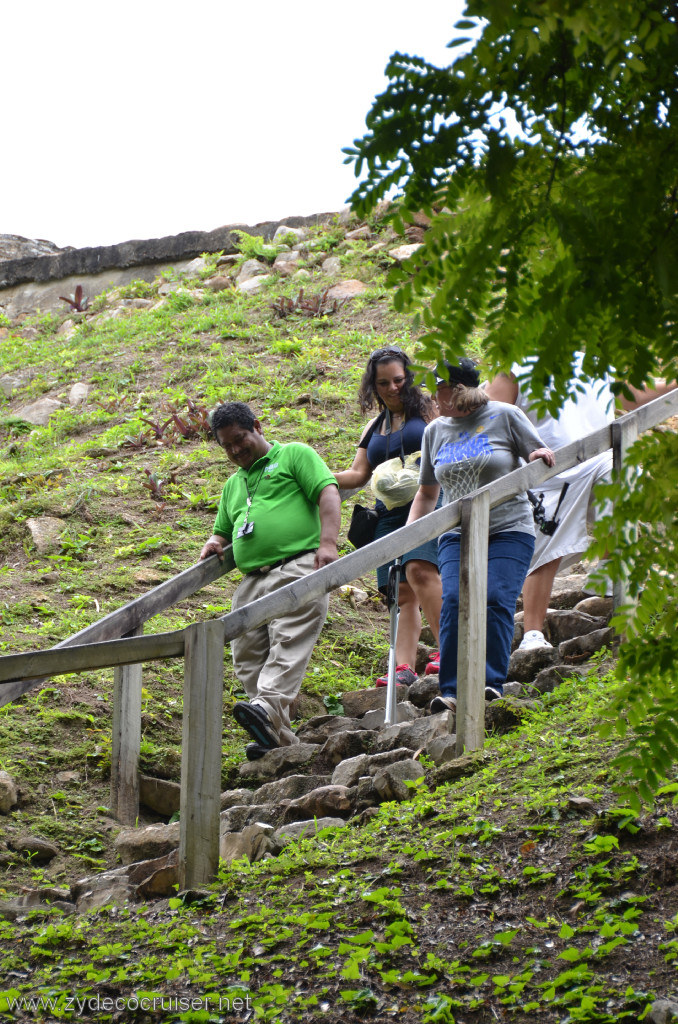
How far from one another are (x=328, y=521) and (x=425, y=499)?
1.67 feet

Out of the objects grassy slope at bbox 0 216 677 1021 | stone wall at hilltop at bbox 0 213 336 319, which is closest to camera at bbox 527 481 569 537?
grassy slope at bbox 0 216 677 1021

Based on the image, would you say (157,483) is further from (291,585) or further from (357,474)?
(291,585)

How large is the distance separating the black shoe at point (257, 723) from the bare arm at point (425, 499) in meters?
1.15

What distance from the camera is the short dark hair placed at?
17.8ft

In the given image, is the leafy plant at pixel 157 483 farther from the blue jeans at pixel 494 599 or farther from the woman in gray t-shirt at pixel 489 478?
the blue jeans at pixel 494 599

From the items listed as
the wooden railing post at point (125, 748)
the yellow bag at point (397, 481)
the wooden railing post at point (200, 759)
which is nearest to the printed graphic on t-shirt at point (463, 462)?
the yellow bag at point (397, 481)

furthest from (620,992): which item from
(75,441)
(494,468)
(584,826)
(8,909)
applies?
(75,441)

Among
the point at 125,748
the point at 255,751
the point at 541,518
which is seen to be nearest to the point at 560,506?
the point at 541,518

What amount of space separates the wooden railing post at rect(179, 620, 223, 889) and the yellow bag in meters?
2.16

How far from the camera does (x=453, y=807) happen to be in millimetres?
3736

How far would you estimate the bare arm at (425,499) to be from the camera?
5.17 meters

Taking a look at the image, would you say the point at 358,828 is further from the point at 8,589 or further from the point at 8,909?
the point at 8,589

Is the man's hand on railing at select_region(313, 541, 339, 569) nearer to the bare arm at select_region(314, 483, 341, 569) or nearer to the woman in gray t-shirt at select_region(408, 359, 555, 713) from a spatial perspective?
the bare arm at select_region(314, 483, 341, 569)

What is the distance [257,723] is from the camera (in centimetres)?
498
